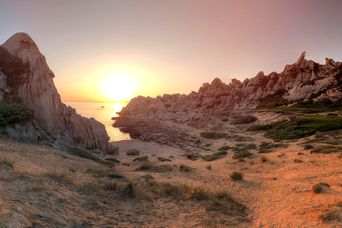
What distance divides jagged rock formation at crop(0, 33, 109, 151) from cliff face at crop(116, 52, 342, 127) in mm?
50016

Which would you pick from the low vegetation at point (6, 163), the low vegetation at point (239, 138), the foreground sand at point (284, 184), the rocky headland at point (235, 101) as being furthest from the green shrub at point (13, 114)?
the low vegetation at point (239, 138)

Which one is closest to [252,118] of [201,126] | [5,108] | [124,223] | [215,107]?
[201,126]

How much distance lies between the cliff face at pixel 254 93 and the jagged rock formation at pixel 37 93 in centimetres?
5002

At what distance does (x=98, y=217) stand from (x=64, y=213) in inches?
57.9

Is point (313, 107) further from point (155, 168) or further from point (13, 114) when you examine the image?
point (13, 114)

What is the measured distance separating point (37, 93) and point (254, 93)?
9611 cm

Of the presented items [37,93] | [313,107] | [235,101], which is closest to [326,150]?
[37,93]

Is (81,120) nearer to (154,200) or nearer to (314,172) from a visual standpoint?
(154,200)

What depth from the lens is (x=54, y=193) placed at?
13188mm

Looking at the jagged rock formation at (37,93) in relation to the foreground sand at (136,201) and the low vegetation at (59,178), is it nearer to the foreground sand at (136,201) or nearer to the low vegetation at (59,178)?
the foreground sand at (136,201)

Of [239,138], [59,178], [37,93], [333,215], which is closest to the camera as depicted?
[333,215]

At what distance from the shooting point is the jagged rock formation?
3322 centimetres

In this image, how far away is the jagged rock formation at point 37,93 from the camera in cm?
3322

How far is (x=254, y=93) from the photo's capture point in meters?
116
